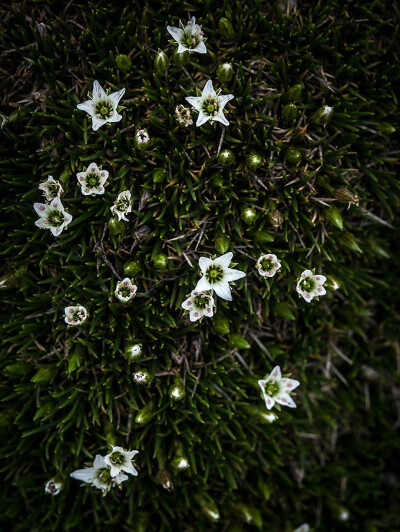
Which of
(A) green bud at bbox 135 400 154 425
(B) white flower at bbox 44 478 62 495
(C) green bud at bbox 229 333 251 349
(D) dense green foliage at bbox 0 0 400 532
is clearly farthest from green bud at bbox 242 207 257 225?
(B) white flower at bbox 44 478 62 495

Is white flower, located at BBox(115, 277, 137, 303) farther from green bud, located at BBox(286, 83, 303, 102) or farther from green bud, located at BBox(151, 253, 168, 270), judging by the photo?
green bud, located at BBox(286, 83, 303, 102)

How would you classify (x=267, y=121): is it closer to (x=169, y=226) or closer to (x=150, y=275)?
(x=169, y=226)

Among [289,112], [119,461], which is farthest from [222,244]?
[119,461]

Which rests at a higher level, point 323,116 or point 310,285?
point 323,116

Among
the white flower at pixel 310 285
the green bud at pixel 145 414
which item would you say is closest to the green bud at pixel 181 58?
the white flower at pixel 310 285

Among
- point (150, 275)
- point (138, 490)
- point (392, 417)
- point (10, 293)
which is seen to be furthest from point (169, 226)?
point (392, 417)

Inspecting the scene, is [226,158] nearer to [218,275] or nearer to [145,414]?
[218,275]
